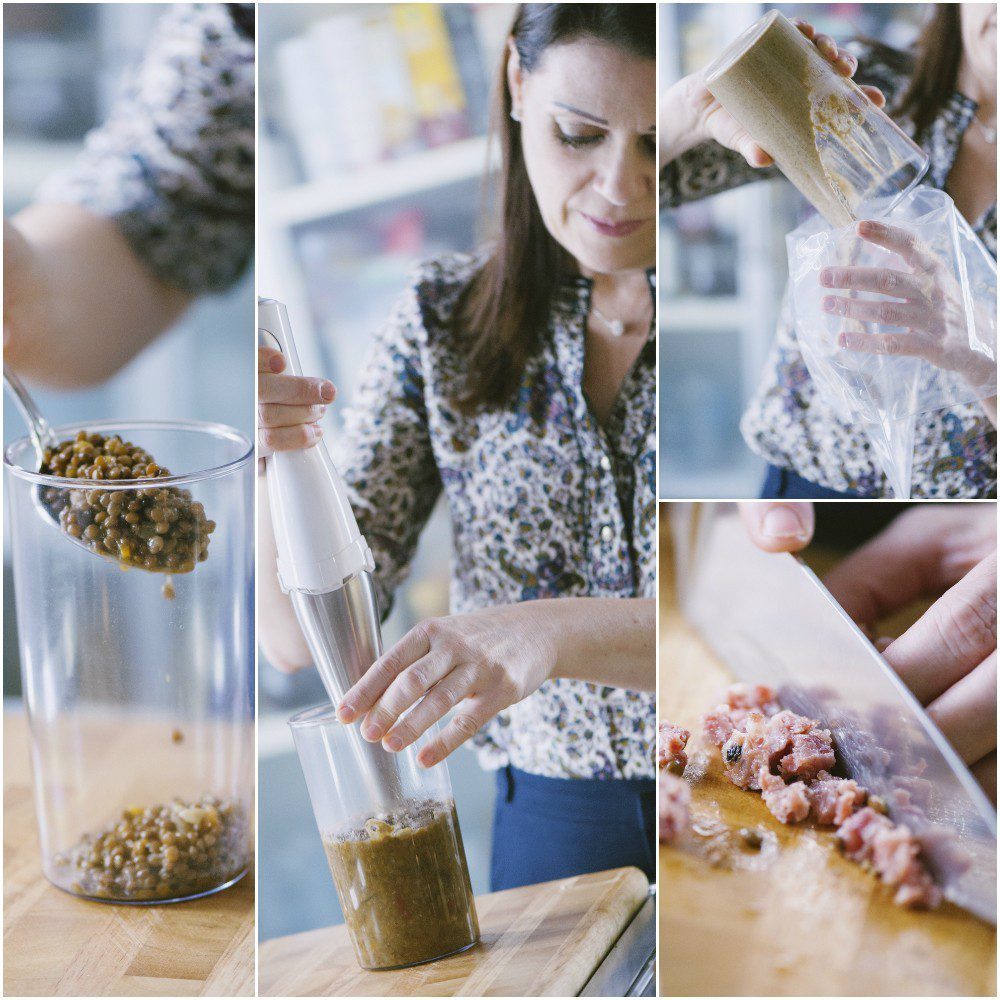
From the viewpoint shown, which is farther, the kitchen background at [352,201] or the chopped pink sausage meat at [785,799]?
the kitchen background at [352,201]

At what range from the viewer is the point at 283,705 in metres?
1.44

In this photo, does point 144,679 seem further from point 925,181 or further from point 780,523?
point 925,181

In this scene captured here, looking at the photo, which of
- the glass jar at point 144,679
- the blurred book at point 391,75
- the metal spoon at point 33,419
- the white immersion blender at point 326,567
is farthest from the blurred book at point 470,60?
the metal spoon at point 33,419

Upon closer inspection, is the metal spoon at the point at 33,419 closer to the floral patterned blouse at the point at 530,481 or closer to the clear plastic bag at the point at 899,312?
the floral patterned blouse at the point at 530,481

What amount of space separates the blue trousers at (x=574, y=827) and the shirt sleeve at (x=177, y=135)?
74 centimetres

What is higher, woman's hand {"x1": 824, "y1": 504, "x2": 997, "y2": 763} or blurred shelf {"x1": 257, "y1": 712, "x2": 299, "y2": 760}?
woman's hand {"x1": 824, "y1": 504, "x2": 997, "y2": 763}

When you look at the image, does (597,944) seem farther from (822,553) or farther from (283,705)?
(283,705)

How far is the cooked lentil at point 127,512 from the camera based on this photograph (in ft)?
3.14

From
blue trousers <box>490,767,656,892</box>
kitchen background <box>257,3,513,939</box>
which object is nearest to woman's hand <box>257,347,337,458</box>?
kitchen background <box>257,3,513,939</box>

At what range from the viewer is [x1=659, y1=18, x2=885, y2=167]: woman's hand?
911mm

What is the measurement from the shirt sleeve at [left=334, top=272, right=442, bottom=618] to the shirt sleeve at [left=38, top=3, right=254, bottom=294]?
0.24 m

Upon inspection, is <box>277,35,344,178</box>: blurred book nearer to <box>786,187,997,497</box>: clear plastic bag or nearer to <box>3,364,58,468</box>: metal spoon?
<box>3,364,58,468</box>: metal spoon

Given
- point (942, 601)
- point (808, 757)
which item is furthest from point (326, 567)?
point (942, 601)

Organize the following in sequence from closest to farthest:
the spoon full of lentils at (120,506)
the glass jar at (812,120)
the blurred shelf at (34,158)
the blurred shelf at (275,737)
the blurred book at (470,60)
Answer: the glass jar at (812,120), the spoon full of lentils at (120,506), the blurred book at (470,60), the blurred shelf at (275,737), the blurred shelf at (34,158)
